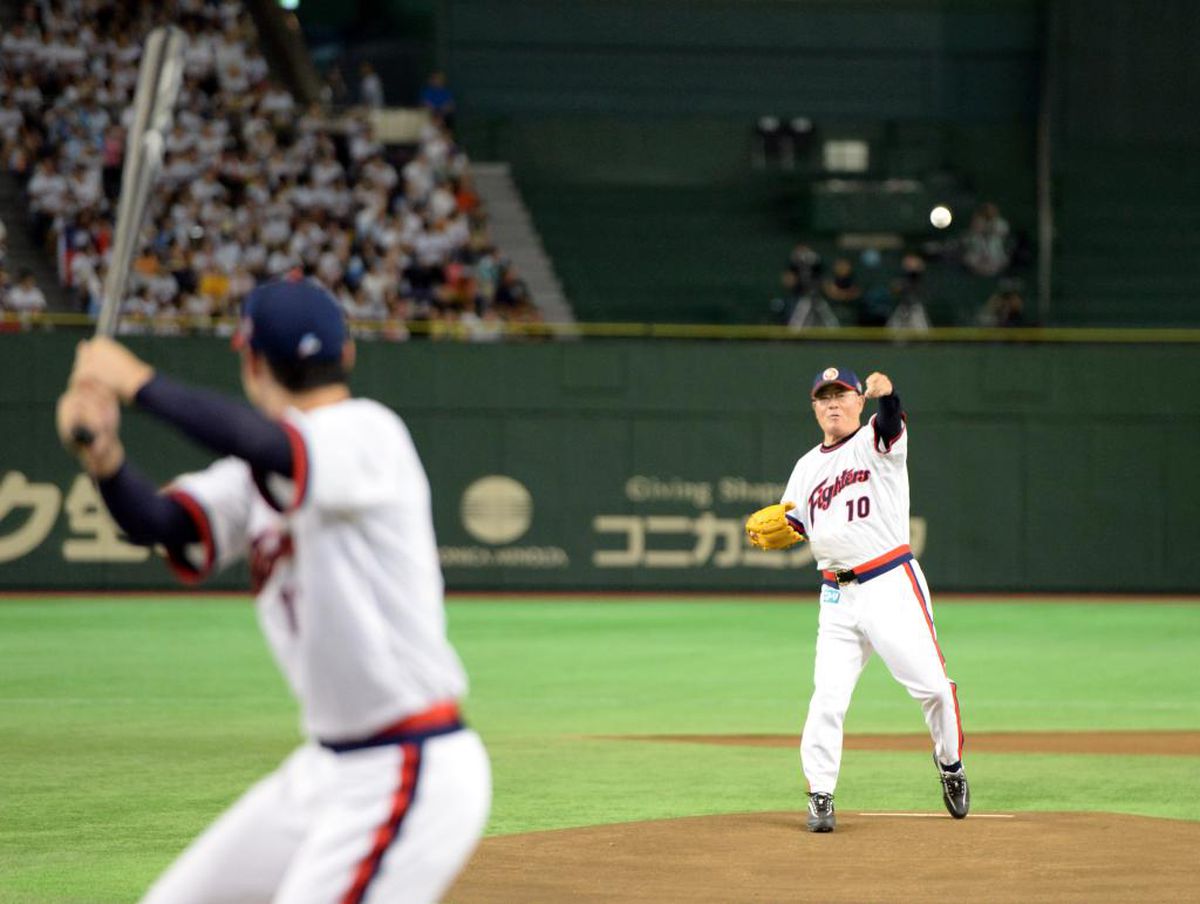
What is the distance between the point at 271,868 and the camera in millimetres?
4430

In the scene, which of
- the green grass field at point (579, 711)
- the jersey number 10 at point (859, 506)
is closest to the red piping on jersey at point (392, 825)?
the green grass field at point (579, 711)

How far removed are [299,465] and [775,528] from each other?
6247mm

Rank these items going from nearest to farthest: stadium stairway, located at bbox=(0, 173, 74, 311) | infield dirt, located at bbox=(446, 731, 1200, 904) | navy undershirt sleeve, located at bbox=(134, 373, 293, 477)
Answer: navy undershirt sleeve, located at bbox=(134, 373, 293, 477) < infield dirt, located at bbox=(446, 731, 1200, 904) < stadium stairway, located at bbox=(0, 173, 74, 311)

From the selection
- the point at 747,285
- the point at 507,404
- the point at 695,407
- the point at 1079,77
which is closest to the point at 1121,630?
the point at 695,407

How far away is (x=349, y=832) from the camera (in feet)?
14.1

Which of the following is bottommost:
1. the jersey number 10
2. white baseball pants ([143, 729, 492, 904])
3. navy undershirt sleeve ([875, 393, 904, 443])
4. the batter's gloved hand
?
the batter's gloved hand

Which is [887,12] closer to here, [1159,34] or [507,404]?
[1159,34]

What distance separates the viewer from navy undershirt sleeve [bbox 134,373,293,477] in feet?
13.5

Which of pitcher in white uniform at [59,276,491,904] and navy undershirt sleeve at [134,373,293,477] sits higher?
navy undershirt sleeve at [134,373,293,477]

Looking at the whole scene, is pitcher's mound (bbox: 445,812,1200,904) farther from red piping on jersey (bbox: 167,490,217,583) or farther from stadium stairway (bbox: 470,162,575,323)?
stadium stairway (bbox: 470,162,575,323)

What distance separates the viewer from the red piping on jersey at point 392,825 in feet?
14.0

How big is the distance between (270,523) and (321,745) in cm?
51

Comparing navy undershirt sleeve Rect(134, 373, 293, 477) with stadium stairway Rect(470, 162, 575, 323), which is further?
stadium stairway Rect(470, 162, 575, 323)

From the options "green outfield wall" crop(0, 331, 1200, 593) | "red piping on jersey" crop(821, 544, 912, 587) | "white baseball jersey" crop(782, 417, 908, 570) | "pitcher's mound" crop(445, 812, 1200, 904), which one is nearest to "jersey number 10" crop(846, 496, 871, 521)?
"white baseball jersey" crop(782, 417, 908, 570)
